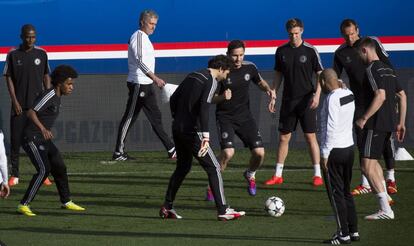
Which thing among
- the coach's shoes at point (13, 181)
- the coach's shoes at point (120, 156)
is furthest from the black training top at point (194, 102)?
the coach's shoes at point (120, 156)

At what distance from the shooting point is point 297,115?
636 inches

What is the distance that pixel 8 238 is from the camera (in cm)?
1198

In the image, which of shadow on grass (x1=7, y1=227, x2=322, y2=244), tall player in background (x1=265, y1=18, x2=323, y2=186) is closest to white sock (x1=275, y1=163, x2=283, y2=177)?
tall player in background (x1=265, y1=18, x2=323, y2=186)

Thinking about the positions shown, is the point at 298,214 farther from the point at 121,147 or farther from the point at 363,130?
the point at 121,147

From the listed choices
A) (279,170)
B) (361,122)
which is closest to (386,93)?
(361,122)

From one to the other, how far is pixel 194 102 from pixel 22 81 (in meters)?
4.74

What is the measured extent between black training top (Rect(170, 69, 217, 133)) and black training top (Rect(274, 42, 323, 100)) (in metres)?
3.36

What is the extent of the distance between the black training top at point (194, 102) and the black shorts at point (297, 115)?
334cm

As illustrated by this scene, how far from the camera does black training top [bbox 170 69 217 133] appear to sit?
12.8m

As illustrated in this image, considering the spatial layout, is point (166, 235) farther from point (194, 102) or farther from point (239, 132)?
point (239, 132)

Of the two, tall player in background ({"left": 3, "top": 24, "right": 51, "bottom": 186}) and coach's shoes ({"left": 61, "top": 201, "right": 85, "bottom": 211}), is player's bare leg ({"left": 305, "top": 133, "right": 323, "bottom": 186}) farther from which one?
tall player in background ({"left": 3, "top": 24, "right": 51, "bottom": 186})

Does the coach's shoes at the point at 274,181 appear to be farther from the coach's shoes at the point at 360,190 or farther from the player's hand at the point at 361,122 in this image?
the player's hand at the point at 361,122

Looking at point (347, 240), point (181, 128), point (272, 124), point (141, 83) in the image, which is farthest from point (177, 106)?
point (272, 124)

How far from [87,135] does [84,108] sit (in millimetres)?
491
